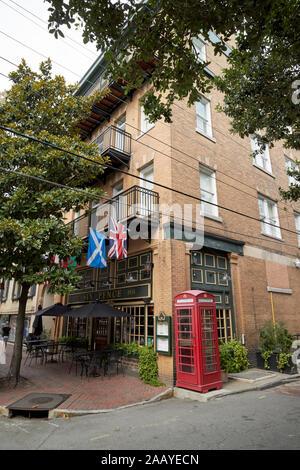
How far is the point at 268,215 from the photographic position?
1550cm

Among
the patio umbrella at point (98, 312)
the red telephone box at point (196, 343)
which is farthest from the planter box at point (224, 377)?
the patio umbrella at point (98, 312)

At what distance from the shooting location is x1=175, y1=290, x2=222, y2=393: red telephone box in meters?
8.02

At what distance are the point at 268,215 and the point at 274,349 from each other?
722 cm

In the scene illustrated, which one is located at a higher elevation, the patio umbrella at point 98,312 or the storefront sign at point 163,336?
the patio umbrella at point 98,312

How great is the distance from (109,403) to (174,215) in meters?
6.22

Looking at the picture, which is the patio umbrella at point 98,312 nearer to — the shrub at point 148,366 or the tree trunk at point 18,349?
the shrub at point 148,366

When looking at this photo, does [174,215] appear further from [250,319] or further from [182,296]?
[250,319]

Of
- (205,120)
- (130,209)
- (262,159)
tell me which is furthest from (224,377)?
(262,159)

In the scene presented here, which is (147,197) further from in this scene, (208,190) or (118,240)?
(208,190)

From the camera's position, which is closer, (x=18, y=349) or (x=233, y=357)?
(x=18, y=349)

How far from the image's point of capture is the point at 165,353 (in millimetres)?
9086

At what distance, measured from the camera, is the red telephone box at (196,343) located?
802 centimetres

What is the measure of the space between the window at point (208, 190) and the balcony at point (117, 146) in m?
3.60
